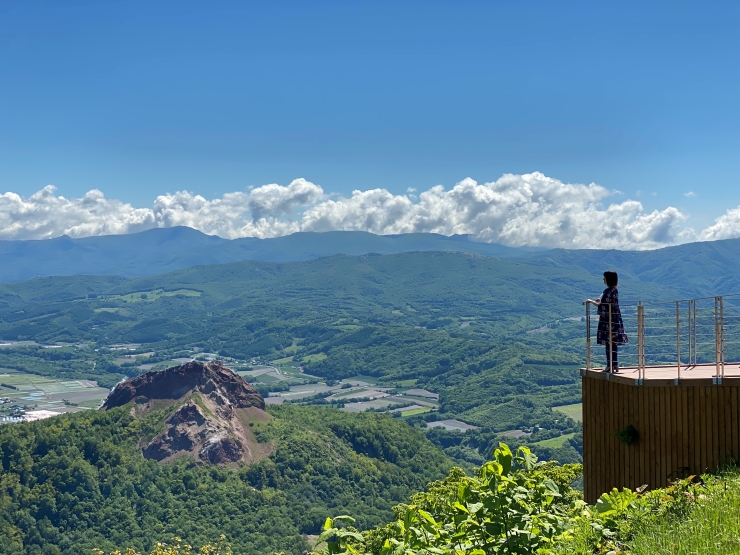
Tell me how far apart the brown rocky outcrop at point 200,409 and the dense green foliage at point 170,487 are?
7.74 feet

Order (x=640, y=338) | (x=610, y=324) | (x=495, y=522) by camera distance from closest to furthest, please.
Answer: (x=495, y=522) → (x=640, y=338) → (x=610, y=324)

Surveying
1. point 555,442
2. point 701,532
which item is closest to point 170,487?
point 701,532

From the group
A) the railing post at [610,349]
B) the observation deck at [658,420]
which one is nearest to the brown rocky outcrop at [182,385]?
the observation deck at [658,420]

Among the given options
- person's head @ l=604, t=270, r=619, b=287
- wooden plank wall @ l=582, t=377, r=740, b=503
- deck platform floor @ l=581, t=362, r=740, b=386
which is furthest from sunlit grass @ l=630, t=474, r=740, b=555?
person's head @ l=604, t=270, r=619, b=287

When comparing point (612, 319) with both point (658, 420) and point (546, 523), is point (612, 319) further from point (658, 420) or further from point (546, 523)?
point (546, 523)

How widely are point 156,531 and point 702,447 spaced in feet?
266

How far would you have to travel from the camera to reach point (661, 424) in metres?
14.4

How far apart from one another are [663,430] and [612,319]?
295 centimetres

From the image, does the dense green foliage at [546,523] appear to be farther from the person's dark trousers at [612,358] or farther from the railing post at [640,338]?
the person's dark trousers at [612,358]

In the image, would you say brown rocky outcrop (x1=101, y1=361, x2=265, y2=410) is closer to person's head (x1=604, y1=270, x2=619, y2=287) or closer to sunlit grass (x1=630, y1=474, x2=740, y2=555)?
person's head (x1=604, y1=270, x2=619, y2=287)

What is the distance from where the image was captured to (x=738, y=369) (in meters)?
16.2

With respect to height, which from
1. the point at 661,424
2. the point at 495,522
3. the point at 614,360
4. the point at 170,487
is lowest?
the point at 170,487

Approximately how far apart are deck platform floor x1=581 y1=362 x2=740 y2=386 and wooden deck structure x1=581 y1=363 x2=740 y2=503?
2 centimetres

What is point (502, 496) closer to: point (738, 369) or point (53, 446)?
point (738, 369)
